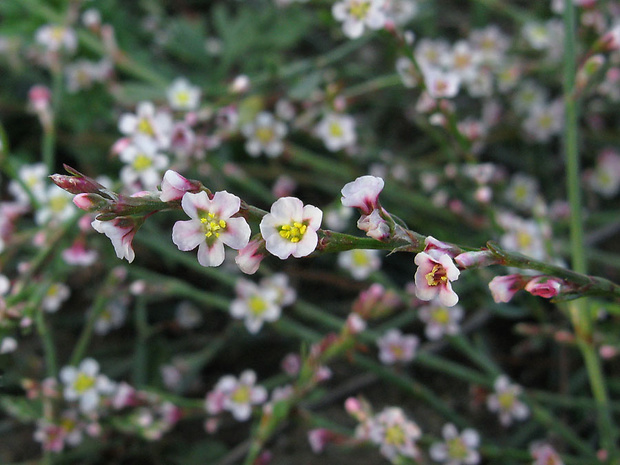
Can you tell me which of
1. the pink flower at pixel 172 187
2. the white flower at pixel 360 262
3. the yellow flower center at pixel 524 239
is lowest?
the pink flower at pixel 172 187

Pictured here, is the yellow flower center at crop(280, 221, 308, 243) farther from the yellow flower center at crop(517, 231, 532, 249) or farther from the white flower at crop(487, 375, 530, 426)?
the yellow flower center at crop(517, 231, 532, 249)

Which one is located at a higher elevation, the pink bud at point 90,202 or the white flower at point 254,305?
the white flower at point 254,305

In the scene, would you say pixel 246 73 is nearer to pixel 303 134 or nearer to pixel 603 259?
pixel 303 134

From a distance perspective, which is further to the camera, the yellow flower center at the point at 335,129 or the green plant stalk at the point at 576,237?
the yellow flower center at the point at 335,129

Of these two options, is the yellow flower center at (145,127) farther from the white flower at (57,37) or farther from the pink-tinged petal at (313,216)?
the pink-tinged petal at (313,216)

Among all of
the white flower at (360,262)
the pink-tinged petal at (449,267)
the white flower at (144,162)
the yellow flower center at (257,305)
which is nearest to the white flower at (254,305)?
the yellow flower center at (257,305)

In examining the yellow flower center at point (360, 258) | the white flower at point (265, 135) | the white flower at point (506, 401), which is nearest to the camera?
the white flower at point (506, 401)

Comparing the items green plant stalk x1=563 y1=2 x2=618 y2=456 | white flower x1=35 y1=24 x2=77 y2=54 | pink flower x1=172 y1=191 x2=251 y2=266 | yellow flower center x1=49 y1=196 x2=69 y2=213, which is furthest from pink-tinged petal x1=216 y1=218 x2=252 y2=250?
white flower x1=35 y1=24 x2=77 y2=54
